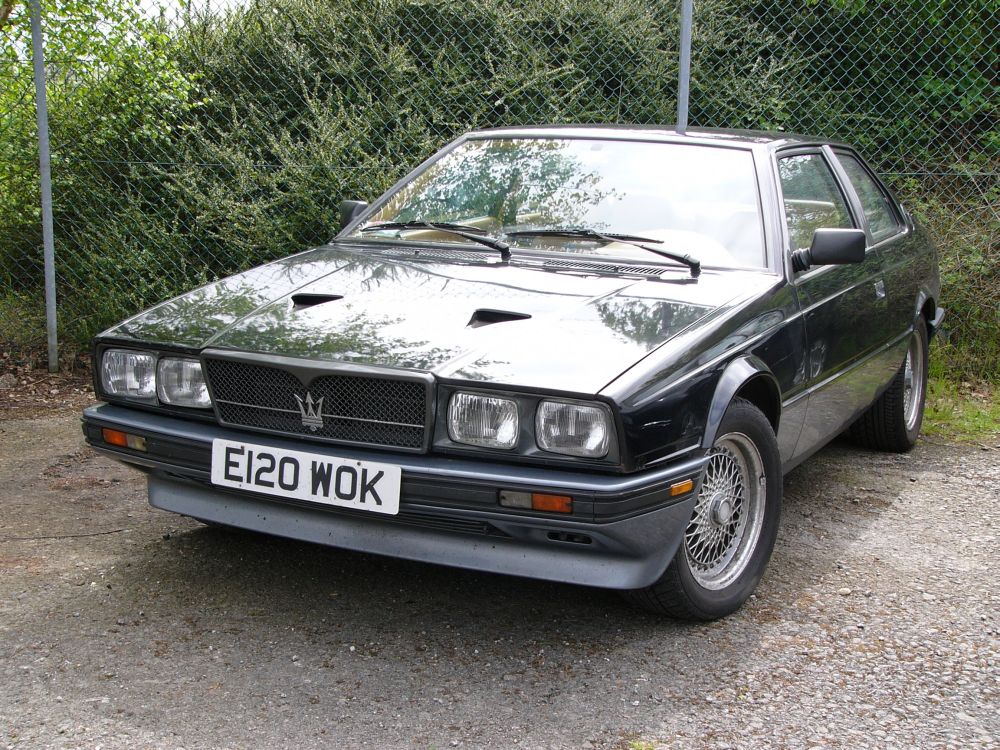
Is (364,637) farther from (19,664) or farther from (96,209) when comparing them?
(96,209)

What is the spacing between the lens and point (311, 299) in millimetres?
3383

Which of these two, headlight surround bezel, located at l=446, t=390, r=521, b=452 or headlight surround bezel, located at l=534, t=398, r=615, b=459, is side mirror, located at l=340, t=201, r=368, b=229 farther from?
headlight surround bezel, located at l=534, t=398, r=615, b=459

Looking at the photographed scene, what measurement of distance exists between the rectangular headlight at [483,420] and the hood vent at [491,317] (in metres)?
0.35

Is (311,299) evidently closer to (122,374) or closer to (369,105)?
(122,374)

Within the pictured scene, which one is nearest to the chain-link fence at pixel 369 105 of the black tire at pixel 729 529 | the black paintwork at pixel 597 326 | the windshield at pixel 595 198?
the windshield at pixel 595 198

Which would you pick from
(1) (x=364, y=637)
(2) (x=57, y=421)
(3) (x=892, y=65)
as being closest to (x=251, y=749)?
(1) (x=364, y=637)

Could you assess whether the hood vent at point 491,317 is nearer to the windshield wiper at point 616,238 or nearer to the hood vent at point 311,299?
the hood vent at point 311,299

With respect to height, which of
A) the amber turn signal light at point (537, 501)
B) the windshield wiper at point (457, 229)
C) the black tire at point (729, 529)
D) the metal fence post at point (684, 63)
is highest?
the metal fence post at point (684, 63)

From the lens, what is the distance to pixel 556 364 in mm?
2785

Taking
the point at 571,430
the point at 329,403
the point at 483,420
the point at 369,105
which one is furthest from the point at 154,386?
the point at 369,105

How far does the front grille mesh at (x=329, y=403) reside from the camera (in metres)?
2.84

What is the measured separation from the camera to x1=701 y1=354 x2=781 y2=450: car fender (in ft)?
9.73

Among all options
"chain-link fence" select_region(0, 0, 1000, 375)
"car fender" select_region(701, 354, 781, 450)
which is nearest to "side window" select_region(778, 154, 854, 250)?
"car fender" select_region(701, 354, 781, 450)

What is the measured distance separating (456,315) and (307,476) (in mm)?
639
